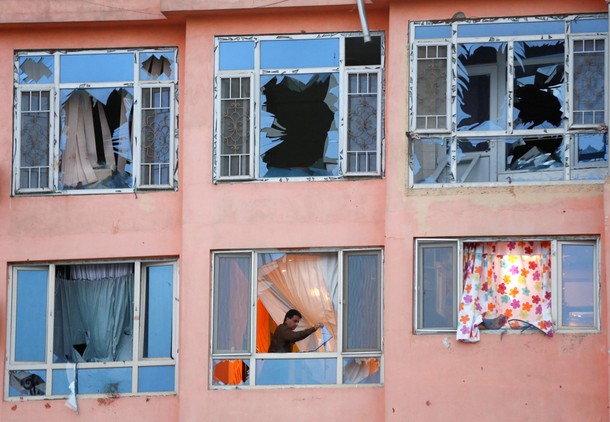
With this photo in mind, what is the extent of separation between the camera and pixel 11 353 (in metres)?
22.5

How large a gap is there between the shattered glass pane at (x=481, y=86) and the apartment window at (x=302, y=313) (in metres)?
2.20

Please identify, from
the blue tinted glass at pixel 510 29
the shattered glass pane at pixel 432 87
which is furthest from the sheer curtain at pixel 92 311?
the blue tinted glass at pixel 510 29

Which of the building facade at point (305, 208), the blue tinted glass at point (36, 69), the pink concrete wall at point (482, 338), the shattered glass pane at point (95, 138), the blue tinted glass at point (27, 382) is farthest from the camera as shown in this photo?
the blue tinted glass at point (36, 69)

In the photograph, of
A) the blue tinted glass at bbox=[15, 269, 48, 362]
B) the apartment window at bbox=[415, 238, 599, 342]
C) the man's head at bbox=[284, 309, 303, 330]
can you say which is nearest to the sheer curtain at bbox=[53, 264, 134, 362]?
the blue tinted glass at bbox=[15, 269, 48, 362]

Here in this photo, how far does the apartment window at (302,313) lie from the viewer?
2150cm

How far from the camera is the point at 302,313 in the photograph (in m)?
21.9

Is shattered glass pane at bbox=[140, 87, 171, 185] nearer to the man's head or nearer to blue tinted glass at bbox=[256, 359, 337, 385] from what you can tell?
the man's head

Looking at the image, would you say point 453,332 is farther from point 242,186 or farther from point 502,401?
point 242,186

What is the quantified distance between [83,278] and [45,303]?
63 centimetres

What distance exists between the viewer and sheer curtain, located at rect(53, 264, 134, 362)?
22516 millimetres

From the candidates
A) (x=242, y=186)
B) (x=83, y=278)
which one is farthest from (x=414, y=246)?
(x=83, y=278)

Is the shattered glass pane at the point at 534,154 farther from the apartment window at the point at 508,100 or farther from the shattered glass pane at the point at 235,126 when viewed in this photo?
the shattered glass pane at the point at 235,126

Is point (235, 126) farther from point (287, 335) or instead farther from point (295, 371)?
point (295, 371)

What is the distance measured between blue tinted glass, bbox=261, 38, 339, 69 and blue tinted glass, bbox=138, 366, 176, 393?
4355 millimetres
